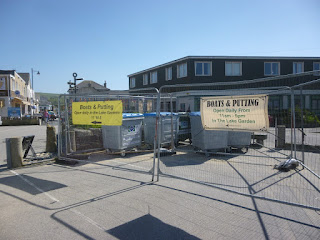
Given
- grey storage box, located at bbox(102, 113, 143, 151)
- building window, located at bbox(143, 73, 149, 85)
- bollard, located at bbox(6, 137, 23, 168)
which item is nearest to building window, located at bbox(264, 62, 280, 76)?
building window, located at bbox(143, 73, 149, 85)

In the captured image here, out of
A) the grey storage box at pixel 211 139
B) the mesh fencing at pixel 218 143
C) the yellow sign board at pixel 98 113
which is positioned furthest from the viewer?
the grey storage box at pixel 211 139

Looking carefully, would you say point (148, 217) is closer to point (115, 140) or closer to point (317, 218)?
point (317, 218)

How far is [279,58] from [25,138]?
90.7 feet

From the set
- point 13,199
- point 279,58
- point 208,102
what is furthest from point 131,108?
point 279,58

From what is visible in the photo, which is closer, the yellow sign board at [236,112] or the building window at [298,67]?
the yellow sign board at [236,112]

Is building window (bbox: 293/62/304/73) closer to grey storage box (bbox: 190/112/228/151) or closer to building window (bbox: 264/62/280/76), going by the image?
building window (bbox: 264/62/280/76)

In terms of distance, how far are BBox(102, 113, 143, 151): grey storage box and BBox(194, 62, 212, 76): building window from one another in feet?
62.8

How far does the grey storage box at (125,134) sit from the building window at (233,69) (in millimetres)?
20685

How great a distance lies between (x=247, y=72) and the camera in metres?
27.1

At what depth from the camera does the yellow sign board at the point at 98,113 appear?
646cm

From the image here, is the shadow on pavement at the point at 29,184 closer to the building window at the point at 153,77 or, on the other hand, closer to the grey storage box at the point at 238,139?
the grey storage box at the point at 238,139

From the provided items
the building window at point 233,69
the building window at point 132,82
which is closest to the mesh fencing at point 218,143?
the building window at point 233,69

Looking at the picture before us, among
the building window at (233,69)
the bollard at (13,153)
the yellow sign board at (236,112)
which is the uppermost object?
the building window at (233,69)

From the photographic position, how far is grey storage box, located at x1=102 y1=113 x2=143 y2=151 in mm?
8273
